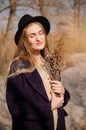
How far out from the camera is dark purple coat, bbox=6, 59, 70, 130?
9.52 ft

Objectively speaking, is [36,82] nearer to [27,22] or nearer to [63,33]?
Answer: [27,22]

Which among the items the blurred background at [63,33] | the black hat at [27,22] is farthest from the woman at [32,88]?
the blurred background at [63,33]

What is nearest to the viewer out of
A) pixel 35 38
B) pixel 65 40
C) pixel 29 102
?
pixel 29 102

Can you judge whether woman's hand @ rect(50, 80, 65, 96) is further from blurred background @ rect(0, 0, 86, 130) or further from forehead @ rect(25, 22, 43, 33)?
blurred background @ rect(0, 0, 86, 130)

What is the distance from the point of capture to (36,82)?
2.95 m

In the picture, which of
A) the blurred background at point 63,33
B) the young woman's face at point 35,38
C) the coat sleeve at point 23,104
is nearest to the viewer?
the coat sleeve at point 23,104

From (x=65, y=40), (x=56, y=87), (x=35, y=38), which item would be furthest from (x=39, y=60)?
(x=65, y=40)

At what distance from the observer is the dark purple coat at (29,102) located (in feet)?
9.52

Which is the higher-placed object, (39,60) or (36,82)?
(39,60)

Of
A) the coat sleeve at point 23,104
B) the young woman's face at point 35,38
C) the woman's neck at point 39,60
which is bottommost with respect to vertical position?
the coat sleeve at point 23,104

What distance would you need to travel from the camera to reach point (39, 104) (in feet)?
9.54

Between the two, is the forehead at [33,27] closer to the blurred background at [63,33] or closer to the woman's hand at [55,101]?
the woman's hand at [55,101]

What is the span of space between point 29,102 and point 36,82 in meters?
0.15

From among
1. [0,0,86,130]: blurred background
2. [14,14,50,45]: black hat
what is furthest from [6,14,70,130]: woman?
[0,0,86,130]: blurred background
